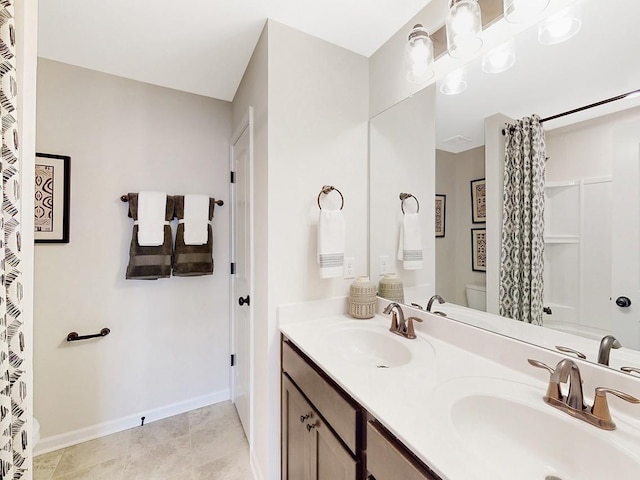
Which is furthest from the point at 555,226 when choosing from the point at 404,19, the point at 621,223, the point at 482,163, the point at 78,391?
the point at 78,391

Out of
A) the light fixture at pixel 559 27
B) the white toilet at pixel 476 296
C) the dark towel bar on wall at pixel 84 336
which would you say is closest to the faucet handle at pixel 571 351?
the white toilet at pixel 476 296

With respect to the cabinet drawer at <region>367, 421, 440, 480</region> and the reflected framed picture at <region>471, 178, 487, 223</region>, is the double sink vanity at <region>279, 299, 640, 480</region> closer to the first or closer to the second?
the cabinet drawer at <region>367, 421, 440, 480</region>

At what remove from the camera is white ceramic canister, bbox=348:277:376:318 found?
56.3 inches

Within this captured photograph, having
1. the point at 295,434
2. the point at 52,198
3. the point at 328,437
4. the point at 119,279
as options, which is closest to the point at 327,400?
the point at 328,437

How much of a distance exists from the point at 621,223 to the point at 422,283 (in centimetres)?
76

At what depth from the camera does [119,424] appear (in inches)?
74.3

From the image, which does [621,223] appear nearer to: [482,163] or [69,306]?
[482,163]

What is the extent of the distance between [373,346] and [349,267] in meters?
0.45

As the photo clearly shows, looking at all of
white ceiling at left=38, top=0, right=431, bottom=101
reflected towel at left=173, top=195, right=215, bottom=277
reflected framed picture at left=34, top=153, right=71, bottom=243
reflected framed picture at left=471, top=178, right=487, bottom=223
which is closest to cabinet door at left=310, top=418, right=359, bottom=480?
reflected framed picture at left=471, top=178, right=487, bottom=223

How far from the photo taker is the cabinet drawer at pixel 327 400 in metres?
0.79

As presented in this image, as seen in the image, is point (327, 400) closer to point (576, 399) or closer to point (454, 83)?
point (576, 399)

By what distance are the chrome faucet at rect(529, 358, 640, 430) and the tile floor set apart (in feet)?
5.34

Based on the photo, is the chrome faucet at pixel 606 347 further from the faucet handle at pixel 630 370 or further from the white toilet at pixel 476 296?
the white toilet at pixel 476 296

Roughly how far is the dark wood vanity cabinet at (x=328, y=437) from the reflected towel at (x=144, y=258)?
1.12m
